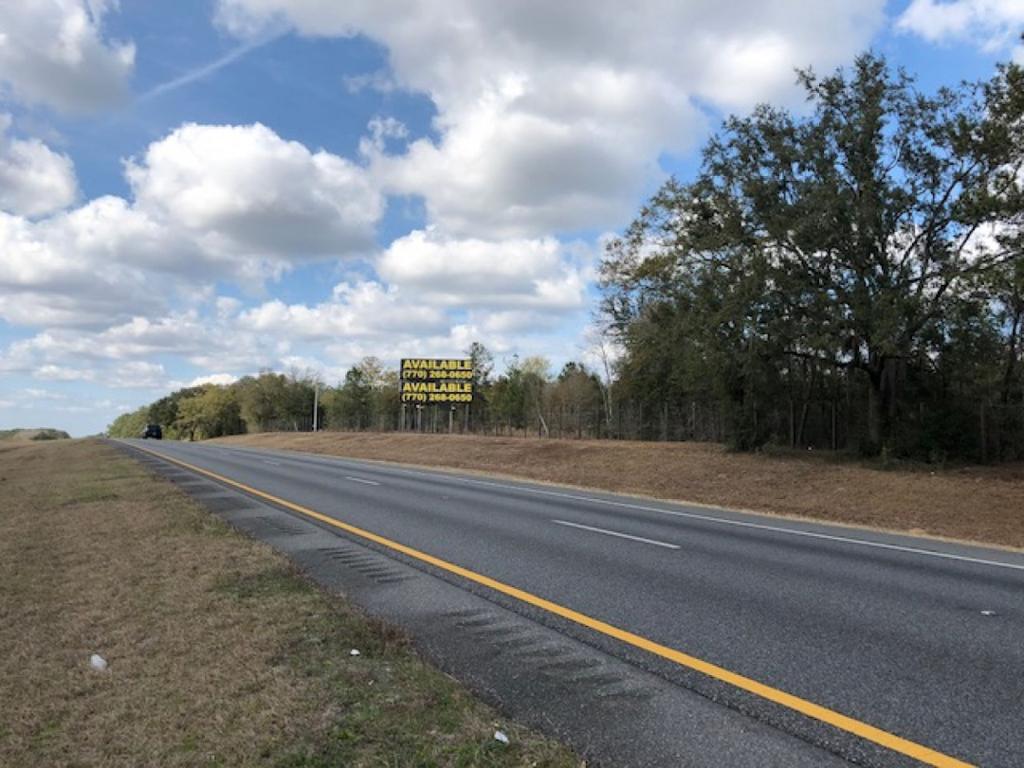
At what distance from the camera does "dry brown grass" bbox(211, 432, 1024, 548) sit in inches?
583

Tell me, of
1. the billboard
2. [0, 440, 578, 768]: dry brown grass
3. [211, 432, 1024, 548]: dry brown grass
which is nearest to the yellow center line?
[0, 440, 578, 768]: dry brown grass

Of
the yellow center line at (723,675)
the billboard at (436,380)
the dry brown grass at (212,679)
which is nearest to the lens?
the dry brown grass at (212,679)

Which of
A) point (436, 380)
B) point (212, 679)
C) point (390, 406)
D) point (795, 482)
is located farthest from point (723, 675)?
point (390, 406)

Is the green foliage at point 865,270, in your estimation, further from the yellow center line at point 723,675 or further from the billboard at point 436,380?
the billboard at point 436,380

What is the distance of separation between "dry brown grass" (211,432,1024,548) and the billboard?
21.2 meters

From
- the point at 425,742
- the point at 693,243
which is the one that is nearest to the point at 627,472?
the point at 693,243

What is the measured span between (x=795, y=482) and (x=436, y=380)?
37306 millimetres

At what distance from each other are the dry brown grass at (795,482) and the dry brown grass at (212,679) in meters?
11.8

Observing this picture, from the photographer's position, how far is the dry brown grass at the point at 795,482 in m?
14.8

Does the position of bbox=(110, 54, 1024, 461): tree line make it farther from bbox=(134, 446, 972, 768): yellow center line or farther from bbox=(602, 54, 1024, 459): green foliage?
bbox=(134, 446, 972, 768): yellow center line

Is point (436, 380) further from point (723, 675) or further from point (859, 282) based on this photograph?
point (723, 675)

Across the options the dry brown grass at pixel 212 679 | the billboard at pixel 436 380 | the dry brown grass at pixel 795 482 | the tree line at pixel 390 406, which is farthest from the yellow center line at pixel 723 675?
the billboard at pixel 436 380

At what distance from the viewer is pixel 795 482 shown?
1991cm

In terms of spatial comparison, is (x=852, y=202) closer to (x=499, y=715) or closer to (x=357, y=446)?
(x=499, y=715)
